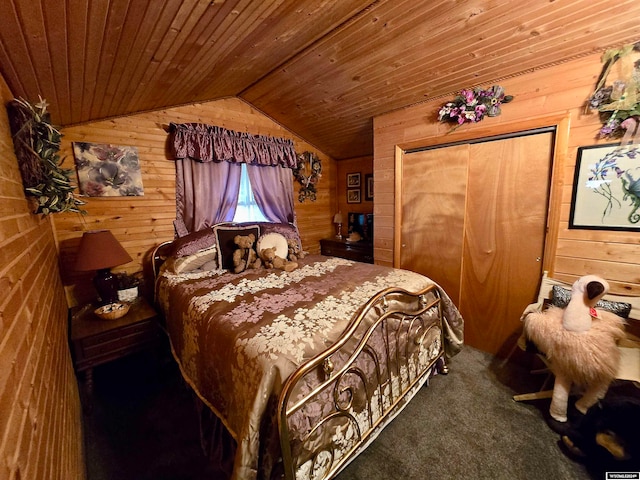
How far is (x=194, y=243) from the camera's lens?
8.05 ft

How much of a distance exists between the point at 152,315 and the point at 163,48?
1.87 meters

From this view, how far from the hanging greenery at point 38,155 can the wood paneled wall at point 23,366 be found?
0.07 meters

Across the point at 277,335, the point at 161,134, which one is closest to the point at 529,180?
the point at 277,335

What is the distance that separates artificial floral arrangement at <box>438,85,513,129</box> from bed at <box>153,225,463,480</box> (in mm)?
1477

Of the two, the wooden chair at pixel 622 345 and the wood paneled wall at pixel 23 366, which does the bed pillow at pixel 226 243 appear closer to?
the wood paneled wall at pixel 23 366

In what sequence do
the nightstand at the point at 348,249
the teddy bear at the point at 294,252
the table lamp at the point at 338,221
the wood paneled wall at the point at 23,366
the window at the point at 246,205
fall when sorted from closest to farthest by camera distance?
the wood paneled wall at the point at 23,366 < the teddy bear at the point at 294,252 < the window at the point at 246,205 < the nightstand at the point at 348,249 < the table lamp at the point at 338,221

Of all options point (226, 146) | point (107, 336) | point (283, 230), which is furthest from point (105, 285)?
point (226, 146)

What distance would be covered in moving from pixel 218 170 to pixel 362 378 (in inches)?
103

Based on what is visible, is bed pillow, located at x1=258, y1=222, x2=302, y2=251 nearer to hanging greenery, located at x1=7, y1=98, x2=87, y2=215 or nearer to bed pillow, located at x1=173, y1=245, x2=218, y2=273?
bed pillow, located at x1=173, y1=245, x2=218, y2=273

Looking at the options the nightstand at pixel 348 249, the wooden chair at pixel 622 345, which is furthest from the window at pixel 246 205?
the wooden chair at pixel 622 345

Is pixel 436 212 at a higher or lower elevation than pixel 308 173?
lower

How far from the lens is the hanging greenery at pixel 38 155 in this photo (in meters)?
1.28

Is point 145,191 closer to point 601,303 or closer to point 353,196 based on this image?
point 353,196

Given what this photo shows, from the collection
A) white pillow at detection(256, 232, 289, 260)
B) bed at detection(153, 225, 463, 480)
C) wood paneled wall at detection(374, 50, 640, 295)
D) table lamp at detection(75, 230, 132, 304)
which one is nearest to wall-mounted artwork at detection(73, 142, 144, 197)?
table lamp at detection(75, 230, 132, 304)
